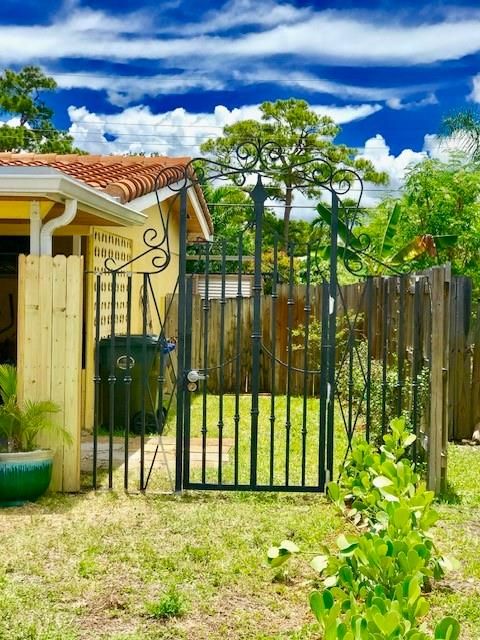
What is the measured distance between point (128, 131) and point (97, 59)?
414cm

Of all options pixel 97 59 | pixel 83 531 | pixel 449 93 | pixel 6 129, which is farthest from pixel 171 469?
pixel 97 59

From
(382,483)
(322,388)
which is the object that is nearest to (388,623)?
(382,483)

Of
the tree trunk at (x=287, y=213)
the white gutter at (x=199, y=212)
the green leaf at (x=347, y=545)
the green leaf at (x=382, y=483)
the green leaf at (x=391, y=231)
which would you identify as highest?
the tree trunk at (x=287, y=213)

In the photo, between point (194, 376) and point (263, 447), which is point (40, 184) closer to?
point (194, 376)

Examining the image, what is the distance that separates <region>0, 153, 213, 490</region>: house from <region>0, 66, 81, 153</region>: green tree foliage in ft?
46.2

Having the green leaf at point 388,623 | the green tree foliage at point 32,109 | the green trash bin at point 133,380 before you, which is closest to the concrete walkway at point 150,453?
the green trash bin at point 133,380

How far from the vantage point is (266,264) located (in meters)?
25.9

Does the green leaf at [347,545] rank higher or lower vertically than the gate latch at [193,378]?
lower

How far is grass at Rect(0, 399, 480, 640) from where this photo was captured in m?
4.45

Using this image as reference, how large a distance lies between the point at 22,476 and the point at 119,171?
19.9 ft

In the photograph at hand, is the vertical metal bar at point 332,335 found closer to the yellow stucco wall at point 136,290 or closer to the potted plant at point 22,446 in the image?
the yellow stucco wall at point 136,290

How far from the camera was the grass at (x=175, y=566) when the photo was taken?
4449mm

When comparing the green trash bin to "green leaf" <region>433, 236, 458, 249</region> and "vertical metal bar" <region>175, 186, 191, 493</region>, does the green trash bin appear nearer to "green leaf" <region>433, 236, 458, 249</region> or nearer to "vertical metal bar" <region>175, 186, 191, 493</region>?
"vertical metal bar" <region>175, 186, 191, 493</region>

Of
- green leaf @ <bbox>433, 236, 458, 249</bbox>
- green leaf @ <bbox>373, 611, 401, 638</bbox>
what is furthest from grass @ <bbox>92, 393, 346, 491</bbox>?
green leaf @ <bbox>433, 236, 458, 249</bbox>
